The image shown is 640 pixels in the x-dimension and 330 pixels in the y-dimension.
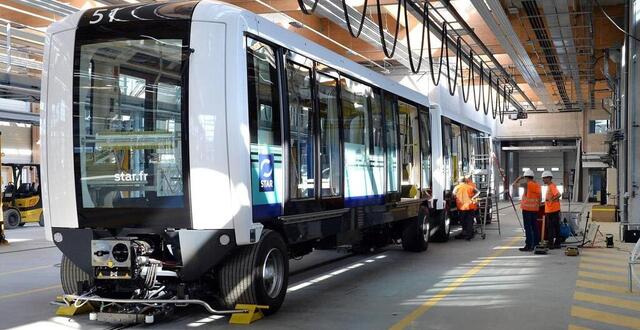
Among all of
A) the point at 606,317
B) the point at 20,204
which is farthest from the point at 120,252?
the point at 20,204

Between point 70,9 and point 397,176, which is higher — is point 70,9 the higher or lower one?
the higher one

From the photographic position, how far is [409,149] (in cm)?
1219

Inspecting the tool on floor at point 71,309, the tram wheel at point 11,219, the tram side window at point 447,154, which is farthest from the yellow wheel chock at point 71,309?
the tram wheel at point 11,219

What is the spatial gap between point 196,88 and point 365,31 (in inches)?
414

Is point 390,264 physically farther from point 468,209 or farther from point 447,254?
point 468,209

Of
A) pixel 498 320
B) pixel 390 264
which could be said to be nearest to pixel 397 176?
pixel 390 264

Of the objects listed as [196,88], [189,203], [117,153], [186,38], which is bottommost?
[189,203]

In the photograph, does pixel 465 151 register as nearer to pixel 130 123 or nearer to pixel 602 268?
pixel 602 268

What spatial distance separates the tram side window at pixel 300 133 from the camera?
24.3 feet

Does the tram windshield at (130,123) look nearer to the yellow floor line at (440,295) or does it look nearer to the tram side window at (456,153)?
the yellow floor line at (440,295)

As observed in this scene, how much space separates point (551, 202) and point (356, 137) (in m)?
5.92

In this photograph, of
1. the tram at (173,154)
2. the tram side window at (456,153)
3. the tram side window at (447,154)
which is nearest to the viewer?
the tram at (173,154)

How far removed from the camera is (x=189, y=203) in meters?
6.34

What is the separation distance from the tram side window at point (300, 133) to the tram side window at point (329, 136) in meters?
0.29
